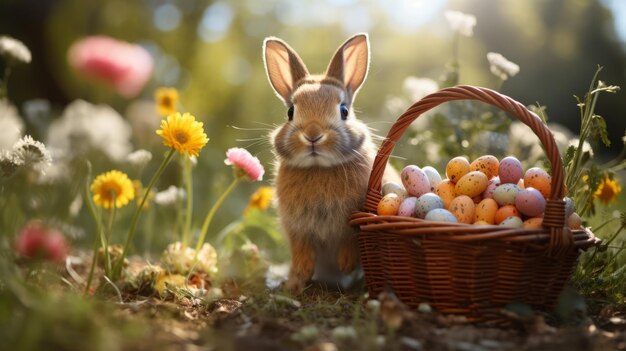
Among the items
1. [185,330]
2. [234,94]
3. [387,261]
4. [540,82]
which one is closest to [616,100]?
[540,82]

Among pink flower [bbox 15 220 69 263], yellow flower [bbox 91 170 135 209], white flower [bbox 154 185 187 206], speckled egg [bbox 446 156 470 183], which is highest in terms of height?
speckled egg [bbox 446 156 470 183]

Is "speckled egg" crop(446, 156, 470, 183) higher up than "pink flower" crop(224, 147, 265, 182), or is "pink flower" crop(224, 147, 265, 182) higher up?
"speckled egg" crop(446, 156, 470, 183)

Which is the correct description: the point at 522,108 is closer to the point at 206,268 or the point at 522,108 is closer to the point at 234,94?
the point at 206,268

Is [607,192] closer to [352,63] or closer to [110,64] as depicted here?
[352,63]

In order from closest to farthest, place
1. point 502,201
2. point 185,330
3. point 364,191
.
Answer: point 185,330
point 502,201
point 364,191

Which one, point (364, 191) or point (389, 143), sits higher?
point (389, 143)

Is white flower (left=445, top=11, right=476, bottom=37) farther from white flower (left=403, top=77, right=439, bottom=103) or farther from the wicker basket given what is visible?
the wicker basket

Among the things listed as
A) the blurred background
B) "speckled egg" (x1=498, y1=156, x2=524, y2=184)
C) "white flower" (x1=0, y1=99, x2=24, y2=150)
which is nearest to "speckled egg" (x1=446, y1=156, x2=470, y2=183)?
"speckled egg" (x1=498, y1=156, x2=524, y2=184)
